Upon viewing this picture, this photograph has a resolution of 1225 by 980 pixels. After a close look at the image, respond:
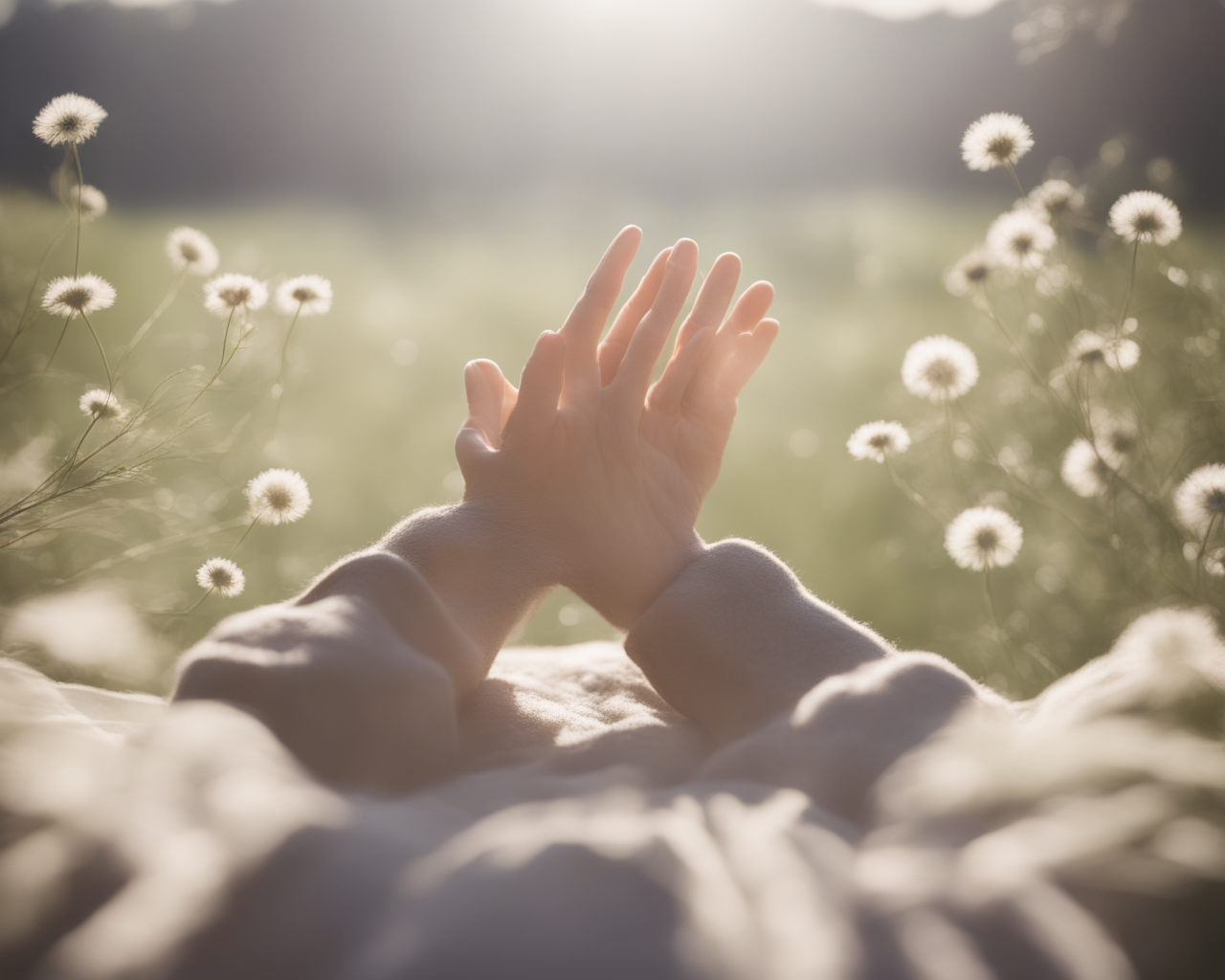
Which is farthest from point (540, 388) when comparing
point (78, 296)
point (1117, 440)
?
point (1117, 440)

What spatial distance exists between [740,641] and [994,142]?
38.5 inches

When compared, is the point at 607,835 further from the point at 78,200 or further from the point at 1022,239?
the point at 1022,239

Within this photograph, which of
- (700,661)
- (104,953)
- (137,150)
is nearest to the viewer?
(104,953)

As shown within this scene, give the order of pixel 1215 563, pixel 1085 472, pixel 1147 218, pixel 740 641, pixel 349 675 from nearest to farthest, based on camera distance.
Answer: pixel 349 675 → pixel 740 641 → pixel 1215 563 → pixel 1147 218 → pixel 1085 472

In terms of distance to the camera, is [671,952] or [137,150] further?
[137,150]

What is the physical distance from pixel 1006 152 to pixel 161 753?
56.9 inches

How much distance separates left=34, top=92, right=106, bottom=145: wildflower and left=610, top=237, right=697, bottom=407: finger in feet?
2.57

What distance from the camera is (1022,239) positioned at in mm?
1450

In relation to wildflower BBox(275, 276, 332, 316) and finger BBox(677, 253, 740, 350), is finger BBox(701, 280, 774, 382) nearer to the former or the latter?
finger BBox(677, 253, 740, 350)

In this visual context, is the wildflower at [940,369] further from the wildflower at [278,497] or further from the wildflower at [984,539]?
the wildflower at [278,497]

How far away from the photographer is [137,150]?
233 centimetres

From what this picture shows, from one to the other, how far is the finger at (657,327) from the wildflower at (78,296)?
0.71m

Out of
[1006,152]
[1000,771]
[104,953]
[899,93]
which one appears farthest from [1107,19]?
[104,953]

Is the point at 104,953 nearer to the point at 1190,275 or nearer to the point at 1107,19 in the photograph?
the point at 1190,275
